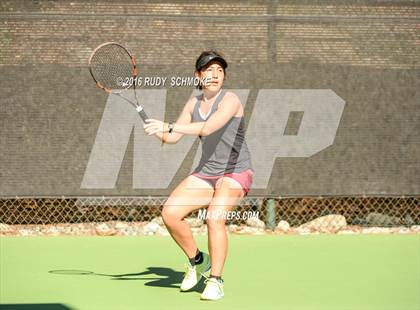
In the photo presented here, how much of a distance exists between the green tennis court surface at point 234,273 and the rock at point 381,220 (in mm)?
386

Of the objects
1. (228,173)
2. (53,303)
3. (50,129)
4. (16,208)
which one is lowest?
(53,303)

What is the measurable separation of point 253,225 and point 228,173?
369 centimetres

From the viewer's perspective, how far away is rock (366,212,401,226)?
419 inches

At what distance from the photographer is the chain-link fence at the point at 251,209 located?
1024 cm

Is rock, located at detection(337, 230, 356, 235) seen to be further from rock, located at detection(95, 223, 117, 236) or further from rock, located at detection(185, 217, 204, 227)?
rock, located at detection(95, 223, 117, 236)

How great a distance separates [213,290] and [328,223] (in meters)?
4.16

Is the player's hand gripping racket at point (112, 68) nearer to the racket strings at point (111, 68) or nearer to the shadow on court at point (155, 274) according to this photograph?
the racket strings at point (111, 68)

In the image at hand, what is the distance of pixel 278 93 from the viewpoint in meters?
10.3

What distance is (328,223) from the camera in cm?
1057

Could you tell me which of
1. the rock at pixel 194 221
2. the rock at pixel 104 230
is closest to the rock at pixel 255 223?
the rock at pixel 194 221

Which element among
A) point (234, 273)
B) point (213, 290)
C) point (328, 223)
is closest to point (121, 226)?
point (328, 223)

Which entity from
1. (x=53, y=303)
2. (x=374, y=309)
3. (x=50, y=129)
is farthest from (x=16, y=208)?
(x=374, y=309)

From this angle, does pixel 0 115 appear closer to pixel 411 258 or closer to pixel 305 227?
pixel 305 227

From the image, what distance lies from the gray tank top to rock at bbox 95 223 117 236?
348 cm
